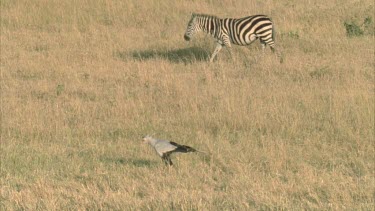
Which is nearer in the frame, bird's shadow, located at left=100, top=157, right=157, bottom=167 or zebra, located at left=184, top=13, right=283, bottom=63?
bird's shadow, located at left=100, top=157, right=157, bottom=167

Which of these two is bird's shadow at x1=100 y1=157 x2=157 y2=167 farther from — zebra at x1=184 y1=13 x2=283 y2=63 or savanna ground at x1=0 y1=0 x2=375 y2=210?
zebra at x1=184 y1=13 x2=283 y2=63

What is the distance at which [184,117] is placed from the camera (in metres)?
9.34

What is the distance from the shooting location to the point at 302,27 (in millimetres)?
17594

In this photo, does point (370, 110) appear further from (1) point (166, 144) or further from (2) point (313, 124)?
(1) point (166, 144)

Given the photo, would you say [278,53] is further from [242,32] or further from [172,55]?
[172,55]

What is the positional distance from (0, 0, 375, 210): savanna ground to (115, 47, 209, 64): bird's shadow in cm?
5

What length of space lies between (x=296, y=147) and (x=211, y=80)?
4.16 metres

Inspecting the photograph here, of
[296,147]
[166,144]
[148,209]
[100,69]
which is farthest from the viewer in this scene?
[100,69]

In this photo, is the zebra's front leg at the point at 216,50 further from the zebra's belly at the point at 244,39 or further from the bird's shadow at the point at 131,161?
the bird's shadow at the point at 131,161

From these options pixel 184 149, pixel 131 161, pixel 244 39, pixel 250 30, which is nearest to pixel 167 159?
pixel 184 149

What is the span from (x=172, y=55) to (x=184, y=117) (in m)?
5.91

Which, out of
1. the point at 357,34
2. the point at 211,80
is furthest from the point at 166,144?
the point at 357,34

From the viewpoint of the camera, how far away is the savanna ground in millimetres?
5832

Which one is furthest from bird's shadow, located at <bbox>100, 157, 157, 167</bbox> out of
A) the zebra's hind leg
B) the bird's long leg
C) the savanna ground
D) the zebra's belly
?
the zebra's belly
